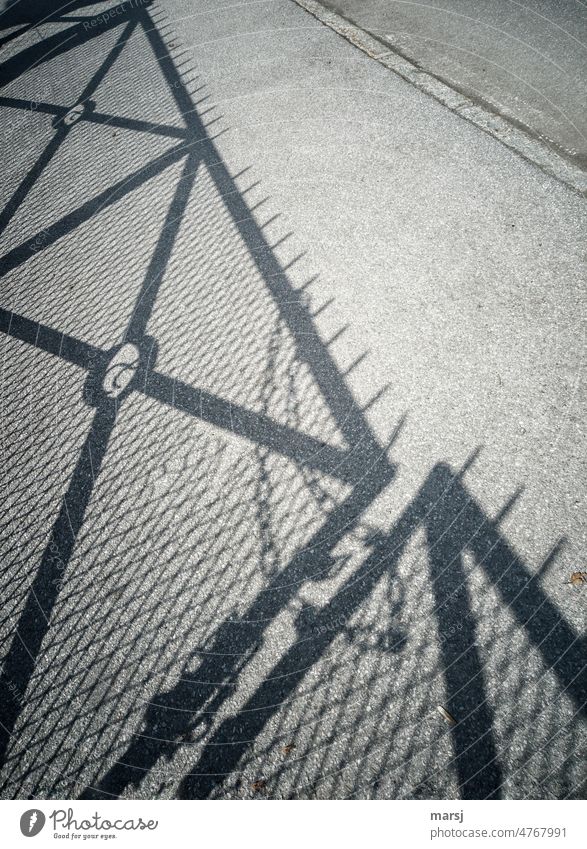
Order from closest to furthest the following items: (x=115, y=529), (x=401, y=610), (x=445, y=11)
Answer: (x=401, y=610) < (x=115, y=529) < (x=445, y=11)

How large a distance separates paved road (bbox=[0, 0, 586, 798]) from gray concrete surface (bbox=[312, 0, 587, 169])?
0.67m

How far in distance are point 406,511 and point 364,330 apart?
1.58 metres

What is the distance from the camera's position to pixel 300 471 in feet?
11.1

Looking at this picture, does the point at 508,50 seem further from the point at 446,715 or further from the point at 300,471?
the point at 446,715

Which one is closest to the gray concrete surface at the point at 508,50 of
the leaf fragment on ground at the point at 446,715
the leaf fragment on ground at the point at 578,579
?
the leaf fragment on ground at the point at 578,579

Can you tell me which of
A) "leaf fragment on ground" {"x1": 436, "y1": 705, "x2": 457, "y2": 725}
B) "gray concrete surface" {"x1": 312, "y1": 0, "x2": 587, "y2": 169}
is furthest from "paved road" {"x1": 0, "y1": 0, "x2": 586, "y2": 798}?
"gray concrete surface" {"x1": 312, "y1": 0, "x2": 587, "y2": 169}

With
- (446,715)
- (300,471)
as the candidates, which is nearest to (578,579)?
(446,715)

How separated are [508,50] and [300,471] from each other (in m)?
6.50

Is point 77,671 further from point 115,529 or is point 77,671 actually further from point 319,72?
point 319,72

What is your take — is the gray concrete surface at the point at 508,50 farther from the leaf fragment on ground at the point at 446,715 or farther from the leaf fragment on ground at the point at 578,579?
the leaf fragment on ground at the point at 446,715

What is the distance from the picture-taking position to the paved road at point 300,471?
2.59m

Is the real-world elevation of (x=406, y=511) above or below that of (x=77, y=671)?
above

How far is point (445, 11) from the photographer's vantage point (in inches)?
284
